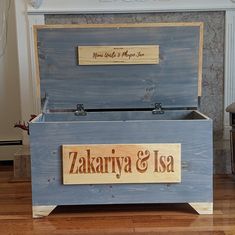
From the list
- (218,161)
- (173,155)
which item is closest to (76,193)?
(173,155)

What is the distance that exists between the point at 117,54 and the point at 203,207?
788mm

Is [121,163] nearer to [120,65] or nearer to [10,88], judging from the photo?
[120,65]

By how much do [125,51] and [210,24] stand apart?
2.56 feet

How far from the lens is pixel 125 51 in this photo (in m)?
2.02

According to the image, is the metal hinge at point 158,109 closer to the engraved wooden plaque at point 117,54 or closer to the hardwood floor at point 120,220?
the engraved wooden plaque at point 117,54

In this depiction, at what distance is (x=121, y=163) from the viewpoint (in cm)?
172

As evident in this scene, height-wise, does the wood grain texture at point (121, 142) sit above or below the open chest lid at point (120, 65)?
below

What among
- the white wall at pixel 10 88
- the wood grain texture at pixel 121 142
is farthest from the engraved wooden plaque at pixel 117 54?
the white wall at pixel 10 88

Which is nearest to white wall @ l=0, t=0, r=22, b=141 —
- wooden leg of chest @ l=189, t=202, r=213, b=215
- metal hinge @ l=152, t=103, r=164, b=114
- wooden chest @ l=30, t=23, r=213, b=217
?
wooden chest @ l=30, t=23, r=213, b=217

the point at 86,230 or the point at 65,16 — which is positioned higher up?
the point at 65,16

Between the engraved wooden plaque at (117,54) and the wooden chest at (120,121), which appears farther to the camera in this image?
the engraved wooden plaque at (117,54)

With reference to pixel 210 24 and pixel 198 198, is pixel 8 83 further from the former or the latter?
pixel 198 198

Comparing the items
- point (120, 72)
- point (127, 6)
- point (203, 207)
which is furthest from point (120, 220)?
point (127, 6)

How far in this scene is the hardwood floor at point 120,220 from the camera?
162 cm
